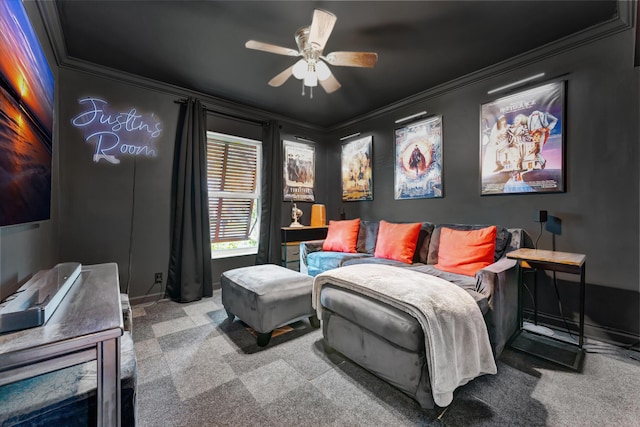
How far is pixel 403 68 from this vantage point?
9.22 ft

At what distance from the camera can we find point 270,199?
399 centimetres

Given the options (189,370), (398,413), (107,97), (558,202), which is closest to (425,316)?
(398,413)

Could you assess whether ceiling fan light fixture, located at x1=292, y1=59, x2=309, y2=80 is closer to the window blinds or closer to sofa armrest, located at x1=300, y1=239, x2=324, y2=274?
the window blinds

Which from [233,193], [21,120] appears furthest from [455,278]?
[233,193]

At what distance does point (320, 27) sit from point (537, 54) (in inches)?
85.7

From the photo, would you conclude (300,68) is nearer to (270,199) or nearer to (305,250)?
(270,199)

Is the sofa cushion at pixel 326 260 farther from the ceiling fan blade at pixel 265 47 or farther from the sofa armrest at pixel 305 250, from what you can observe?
the ceiling fan blade at pixel 265 47

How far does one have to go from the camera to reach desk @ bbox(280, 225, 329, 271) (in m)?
4.00

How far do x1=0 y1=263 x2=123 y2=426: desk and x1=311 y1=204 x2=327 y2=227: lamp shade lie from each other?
341cm

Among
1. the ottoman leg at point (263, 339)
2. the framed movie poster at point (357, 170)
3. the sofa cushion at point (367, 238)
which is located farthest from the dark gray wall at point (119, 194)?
the framed movie poster at point (357, 170)

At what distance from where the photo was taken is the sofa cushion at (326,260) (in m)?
3.18

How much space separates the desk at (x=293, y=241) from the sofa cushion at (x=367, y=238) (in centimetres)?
81

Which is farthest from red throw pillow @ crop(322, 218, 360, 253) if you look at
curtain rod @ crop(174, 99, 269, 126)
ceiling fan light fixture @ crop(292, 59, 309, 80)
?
ceiling fan light fixture @ crop(292, 59, 309, 80)

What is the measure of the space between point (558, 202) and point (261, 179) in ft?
11.7
